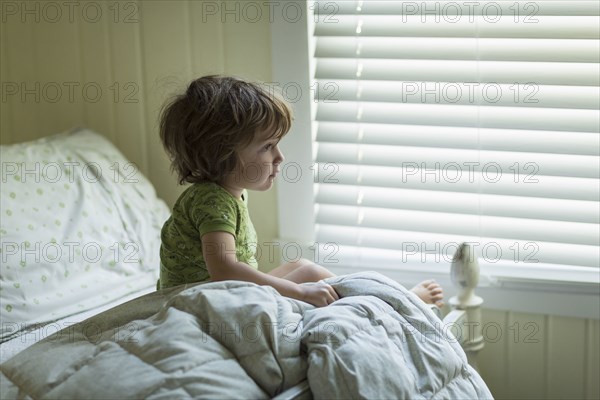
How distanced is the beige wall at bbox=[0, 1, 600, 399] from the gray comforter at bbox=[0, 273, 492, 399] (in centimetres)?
67

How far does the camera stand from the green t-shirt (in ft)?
5.69

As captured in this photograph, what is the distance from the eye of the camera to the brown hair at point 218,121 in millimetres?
1714

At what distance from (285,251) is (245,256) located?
0.53m

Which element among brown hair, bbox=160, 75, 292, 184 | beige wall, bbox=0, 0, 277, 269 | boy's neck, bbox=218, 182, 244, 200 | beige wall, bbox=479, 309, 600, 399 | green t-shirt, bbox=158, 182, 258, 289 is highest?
beige wall, bbox=0, 0, 277, 269

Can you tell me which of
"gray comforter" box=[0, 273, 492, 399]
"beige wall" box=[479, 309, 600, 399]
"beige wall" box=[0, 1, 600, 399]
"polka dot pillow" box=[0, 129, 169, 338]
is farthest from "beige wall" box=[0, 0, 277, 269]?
"gray comforter" box=[0, 273, 492, 399]

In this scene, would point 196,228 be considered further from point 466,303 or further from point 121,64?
point 121,64

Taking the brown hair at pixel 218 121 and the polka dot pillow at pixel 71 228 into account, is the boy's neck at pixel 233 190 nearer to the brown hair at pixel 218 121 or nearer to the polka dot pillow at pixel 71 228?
the brown hair at pixel 218 121

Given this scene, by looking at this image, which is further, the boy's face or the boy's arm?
the boy's face

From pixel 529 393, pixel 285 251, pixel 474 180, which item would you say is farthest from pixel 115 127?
pixel 529 393

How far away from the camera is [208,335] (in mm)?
1364

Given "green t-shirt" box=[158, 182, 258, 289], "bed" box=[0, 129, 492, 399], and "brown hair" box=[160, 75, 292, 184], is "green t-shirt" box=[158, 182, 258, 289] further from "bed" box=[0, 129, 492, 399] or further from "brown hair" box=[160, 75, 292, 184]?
"bed" box=[0, 129, 492, 399]

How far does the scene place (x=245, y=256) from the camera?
182 centimetres

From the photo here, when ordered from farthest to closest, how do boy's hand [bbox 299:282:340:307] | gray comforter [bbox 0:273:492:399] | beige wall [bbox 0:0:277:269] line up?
beige wall [bbox 0:0:277:269]
boy's hand [bbox 299:282:340:307]
gray comforter [bbox 0:273:492:399]

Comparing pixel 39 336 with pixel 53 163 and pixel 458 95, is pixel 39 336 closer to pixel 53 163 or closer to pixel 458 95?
pixel 53 163
